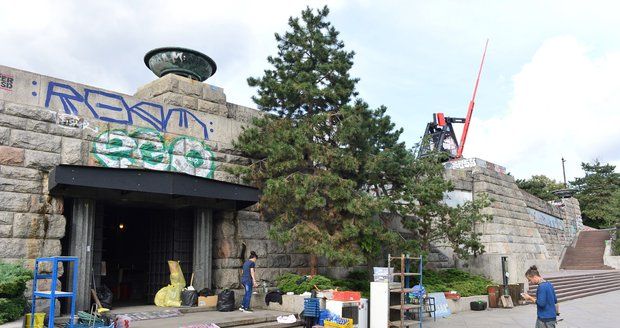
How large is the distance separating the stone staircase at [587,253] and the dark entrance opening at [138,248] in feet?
87.5

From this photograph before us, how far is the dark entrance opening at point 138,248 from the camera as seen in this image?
1216cm

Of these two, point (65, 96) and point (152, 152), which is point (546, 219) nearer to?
point (152, 152)

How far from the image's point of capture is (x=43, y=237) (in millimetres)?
9422

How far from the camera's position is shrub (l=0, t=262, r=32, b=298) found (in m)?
7.80

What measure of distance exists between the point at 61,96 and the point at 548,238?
101 ft

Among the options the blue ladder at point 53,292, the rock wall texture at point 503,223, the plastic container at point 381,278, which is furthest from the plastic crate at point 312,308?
the rock wall texture at point 503,223

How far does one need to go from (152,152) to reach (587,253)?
32693 mm

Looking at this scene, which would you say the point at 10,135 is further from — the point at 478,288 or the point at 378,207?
the point at 478,288

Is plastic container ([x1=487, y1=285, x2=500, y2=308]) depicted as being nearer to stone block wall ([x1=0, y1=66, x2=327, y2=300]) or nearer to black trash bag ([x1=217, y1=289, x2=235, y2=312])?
stone block wall ([x1=0, y1=66, x2=327, y2=300])

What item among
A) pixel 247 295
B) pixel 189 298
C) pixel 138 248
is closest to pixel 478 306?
pixel 247 295

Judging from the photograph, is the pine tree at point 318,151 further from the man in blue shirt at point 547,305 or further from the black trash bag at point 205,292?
the man in blue shirt at point 547,305

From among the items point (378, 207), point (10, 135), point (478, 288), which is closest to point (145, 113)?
point (10, 135)

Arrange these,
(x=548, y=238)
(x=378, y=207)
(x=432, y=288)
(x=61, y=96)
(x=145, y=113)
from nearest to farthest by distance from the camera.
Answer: (x=61, y=96), (x=145, y=113), (x=378, y=207), (x=432, y=288), (x=548, y=238)

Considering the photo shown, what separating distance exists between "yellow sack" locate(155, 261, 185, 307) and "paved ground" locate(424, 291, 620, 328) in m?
5.90
